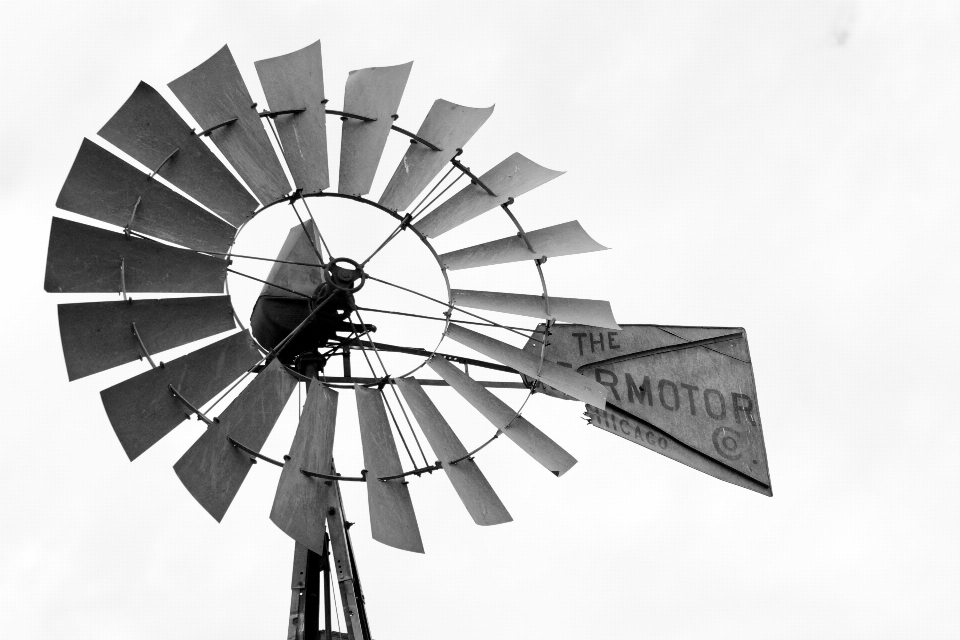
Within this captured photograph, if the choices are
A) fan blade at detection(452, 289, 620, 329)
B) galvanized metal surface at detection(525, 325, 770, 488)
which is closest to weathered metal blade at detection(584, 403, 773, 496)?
galvanized metal surface at detection(525, 325, 770, 488)

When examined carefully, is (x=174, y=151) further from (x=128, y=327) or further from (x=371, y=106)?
(x=371, y=106)

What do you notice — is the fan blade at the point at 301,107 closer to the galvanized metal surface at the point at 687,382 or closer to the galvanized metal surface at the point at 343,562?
the galvanized metal surface at the point at 343,562

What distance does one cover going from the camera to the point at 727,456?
9086mm

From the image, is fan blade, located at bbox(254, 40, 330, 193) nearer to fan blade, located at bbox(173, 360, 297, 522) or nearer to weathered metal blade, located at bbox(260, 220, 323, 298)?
weathered metal blade, located at bbox(260, 220, 323, 298)

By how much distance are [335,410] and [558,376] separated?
4.23ft

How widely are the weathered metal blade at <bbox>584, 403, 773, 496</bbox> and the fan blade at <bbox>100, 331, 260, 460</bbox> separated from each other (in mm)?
2273

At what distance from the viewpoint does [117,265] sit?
7.31 meters

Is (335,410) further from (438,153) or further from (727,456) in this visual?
(727,456)

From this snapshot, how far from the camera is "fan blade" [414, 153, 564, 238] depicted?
8156 millimetres

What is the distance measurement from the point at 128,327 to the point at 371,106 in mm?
1802

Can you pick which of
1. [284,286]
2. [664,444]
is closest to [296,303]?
[284,286]

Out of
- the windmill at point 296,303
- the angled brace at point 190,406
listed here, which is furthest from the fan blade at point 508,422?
the angled brace at point 190,406

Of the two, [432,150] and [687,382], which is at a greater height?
[432,150]

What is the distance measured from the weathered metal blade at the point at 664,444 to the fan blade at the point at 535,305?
812 millimetres
